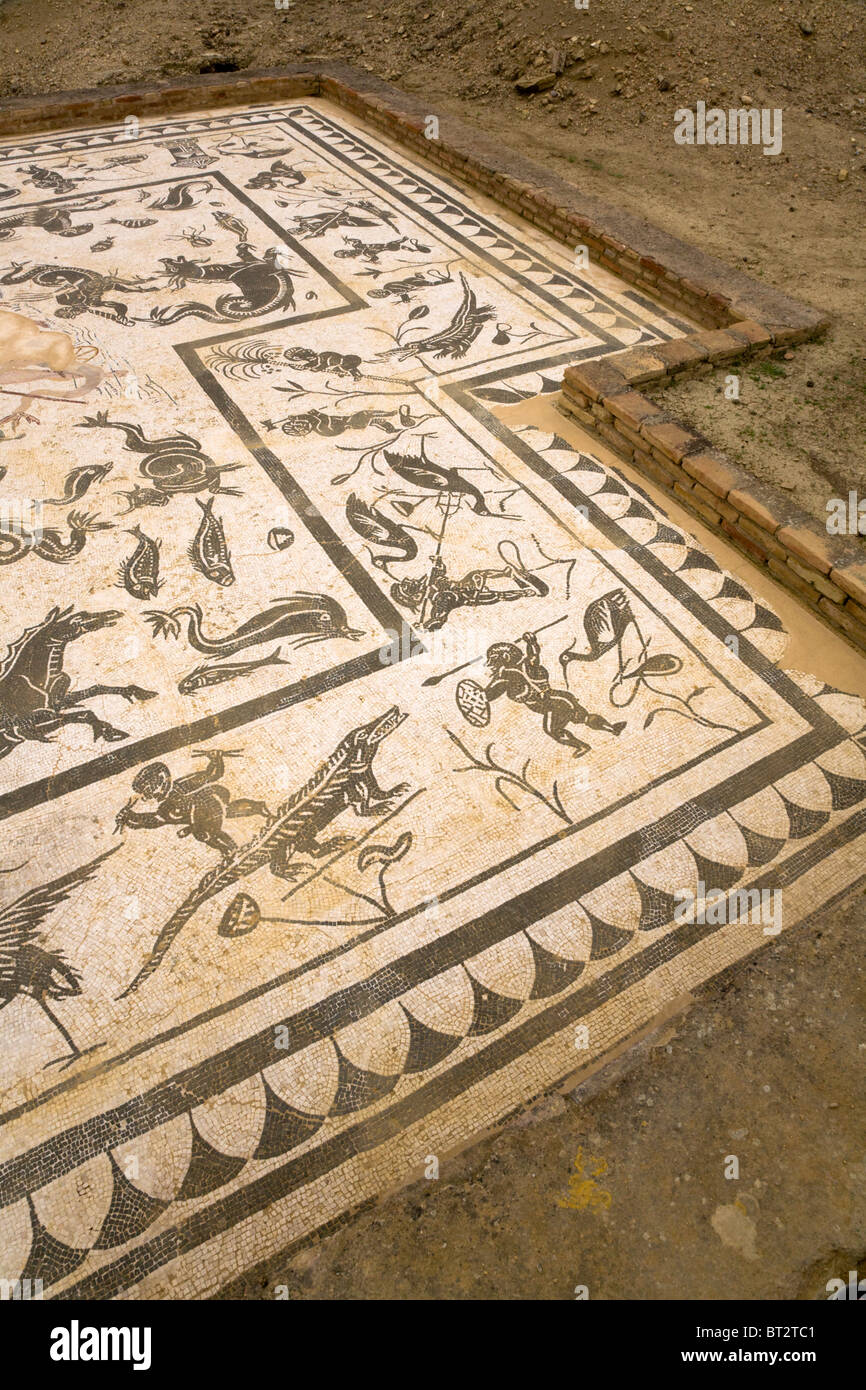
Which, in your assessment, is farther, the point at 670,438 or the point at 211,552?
the point at 670,438

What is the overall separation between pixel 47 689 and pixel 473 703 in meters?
1.03

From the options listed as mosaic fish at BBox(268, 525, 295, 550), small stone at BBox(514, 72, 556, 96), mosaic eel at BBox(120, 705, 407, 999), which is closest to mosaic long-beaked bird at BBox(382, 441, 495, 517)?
mosaic fish at BBox(268, 525, 295, 550)

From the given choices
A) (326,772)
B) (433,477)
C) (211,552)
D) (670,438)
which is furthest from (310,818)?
(670,438)

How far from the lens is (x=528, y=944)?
155cm

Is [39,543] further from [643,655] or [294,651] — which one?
[643,655]

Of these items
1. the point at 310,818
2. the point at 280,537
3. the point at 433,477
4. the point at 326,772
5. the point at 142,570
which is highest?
the point at 433,477

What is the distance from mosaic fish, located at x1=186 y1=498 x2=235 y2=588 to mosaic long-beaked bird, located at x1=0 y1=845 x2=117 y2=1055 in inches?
35.3

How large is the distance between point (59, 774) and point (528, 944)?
1.09 m

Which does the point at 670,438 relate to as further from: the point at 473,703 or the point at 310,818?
the point at 310,818

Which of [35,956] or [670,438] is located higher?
[670,438]

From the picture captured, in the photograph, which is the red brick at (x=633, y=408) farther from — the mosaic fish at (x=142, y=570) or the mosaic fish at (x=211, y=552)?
the mosaic fish at (x=142, y=570)

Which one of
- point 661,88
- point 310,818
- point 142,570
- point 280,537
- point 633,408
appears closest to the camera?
point 310,818

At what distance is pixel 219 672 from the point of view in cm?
195

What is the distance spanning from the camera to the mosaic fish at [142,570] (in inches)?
84.0
